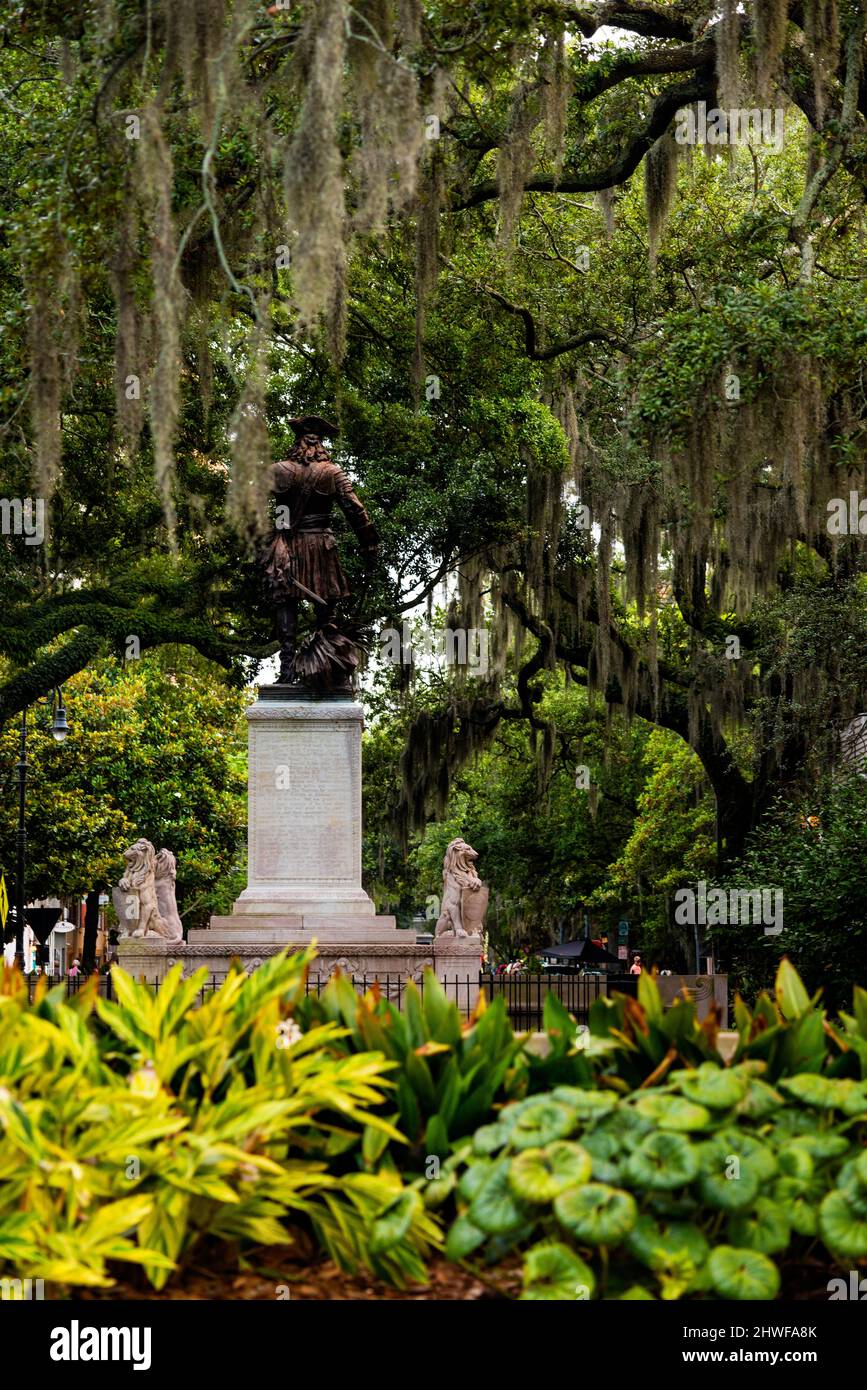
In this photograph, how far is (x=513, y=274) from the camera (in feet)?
82.1

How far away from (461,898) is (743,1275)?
47.8 feet

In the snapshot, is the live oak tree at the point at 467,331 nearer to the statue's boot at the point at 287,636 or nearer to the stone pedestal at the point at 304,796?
the statue's boot at the point at 287,636

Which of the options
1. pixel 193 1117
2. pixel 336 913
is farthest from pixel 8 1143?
pixel 336 913

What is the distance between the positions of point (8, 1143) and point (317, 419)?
15.5 m

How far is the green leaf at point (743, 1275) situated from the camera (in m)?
5.20

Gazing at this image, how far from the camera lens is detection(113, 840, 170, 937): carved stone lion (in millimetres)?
19641

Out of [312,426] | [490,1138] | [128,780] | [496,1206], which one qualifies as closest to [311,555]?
[312,426]

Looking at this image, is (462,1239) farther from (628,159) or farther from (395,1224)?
(628,159)

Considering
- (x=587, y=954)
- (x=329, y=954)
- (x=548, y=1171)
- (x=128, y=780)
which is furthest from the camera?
(x=587, y=954)

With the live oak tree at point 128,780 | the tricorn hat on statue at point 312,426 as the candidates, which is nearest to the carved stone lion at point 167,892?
the tricorn hat on statue at point 312,426

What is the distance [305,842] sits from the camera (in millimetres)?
19500

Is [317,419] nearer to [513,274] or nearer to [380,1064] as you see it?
[513,274]

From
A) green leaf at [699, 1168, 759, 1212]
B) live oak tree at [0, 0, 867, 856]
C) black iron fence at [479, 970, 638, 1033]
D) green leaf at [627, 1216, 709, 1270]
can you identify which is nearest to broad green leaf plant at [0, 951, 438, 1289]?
green leaf at [627, 1216, 709, 1270]

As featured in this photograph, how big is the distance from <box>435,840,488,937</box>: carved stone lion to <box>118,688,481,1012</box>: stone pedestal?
352mm
